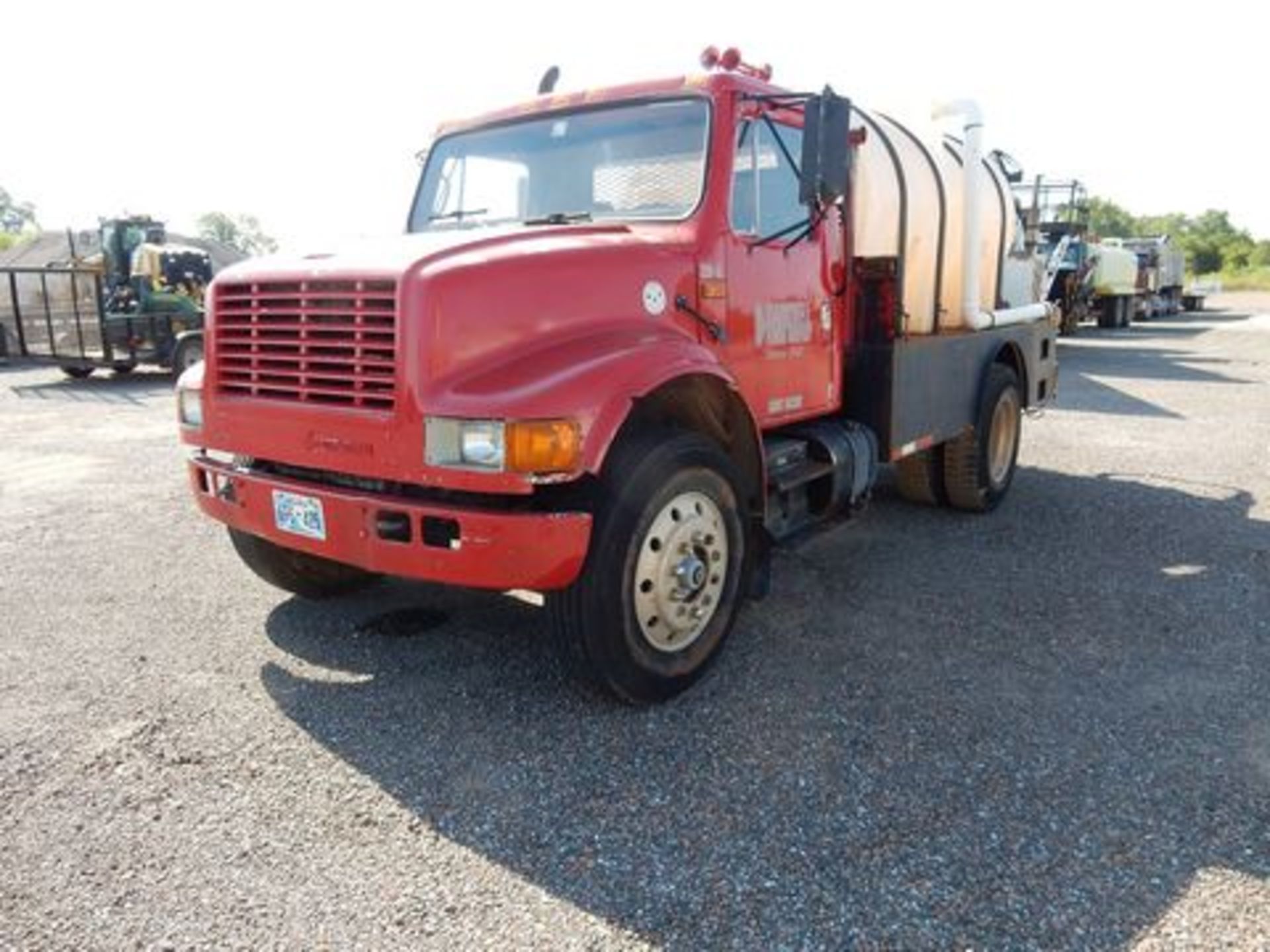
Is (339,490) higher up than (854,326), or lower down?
lower down

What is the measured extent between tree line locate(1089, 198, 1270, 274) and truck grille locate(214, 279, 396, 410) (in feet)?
258

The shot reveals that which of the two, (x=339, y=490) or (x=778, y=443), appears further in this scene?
(x=778, y=443)

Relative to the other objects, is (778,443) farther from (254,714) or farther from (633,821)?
(254,714)

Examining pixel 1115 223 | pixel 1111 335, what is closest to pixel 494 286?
pixel 1111 335

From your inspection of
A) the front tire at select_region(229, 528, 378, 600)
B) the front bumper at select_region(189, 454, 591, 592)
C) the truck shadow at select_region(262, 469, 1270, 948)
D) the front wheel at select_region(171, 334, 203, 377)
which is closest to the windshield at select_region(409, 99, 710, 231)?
the front bumper at select_region(189, 454, 591, 592)

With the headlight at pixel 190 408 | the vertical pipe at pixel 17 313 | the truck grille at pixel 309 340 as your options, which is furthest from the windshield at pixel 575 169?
the vertical pipe at pixel 17 313

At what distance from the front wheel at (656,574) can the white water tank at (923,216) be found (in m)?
2.20

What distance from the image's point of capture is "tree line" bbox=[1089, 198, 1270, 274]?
293 feet

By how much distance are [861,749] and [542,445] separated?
5.27 feet

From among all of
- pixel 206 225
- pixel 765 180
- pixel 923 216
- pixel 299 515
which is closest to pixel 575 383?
pixel 299 515

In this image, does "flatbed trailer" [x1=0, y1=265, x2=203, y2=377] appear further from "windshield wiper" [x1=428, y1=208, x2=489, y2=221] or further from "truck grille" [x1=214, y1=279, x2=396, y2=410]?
"truck grille" [x1=214, y1=279, x2=396, y2=410]

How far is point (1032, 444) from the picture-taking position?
9.72m

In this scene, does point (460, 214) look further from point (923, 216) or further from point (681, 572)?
point (923, 216)

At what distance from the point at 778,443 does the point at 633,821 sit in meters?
2.49
